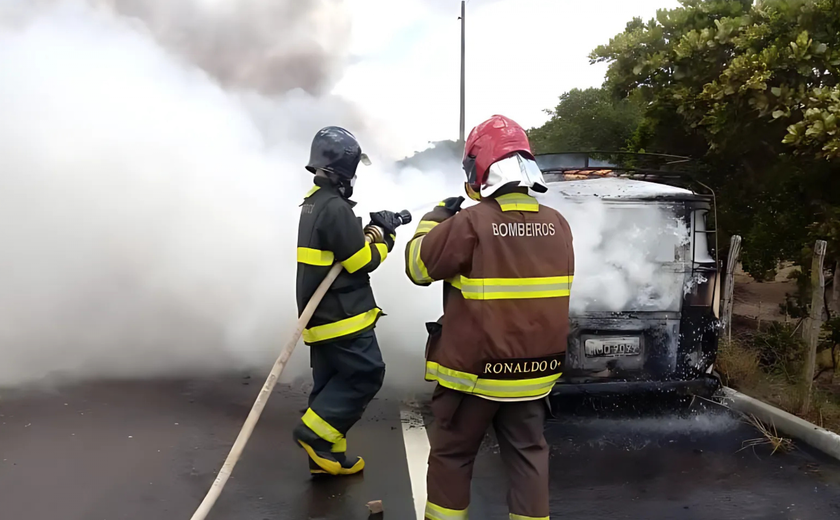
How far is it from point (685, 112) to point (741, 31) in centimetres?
85

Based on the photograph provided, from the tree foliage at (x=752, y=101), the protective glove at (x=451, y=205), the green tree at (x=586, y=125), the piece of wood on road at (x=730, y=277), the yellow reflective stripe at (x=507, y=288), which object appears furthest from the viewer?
the green tree at (x=586, y=125)

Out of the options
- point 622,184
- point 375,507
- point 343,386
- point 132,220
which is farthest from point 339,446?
point 132,220

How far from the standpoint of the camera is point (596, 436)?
4.59 metres

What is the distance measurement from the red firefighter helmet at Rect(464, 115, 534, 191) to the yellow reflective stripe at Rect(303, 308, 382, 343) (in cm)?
113

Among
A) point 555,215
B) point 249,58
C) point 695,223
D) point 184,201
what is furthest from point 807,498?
point 249,58

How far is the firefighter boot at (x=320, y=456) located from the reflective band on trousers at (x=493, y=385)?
119 cm

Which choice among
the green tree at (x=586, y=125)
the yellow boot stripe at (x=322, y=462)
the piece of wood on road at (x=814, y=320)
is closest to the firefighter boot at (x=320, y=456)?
the yellow boot stripe at (x=322, y=462)

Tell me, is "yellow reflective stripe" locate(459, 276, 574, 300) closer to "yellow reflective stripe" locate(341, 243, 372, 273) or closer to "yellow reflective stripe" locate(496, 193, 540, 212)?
"yellow reflective stripe" locate(496, 193, 540, 212)

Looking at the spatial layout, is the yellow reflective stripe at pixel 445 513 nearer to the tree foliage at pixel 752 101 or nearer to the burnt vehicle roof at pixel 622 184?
the burnt vehicle roof at pixel 622 184

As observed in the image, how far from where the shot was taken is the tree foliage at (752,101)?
548 cm

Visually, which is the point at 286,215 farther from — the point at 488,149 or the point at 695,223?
the point at 488,149

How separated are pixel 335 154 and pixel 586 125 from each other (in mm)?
10344

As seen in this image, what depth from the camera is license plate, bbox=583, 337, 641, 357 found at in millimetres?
4445

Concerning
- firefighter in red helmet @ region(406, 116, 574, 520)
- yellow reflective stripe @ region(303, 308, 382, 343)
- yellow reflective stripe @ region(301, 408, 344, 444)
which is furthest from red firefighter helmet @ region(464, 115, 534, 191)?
yellow reflective stripe @ region(301, 408, 344, 444)
